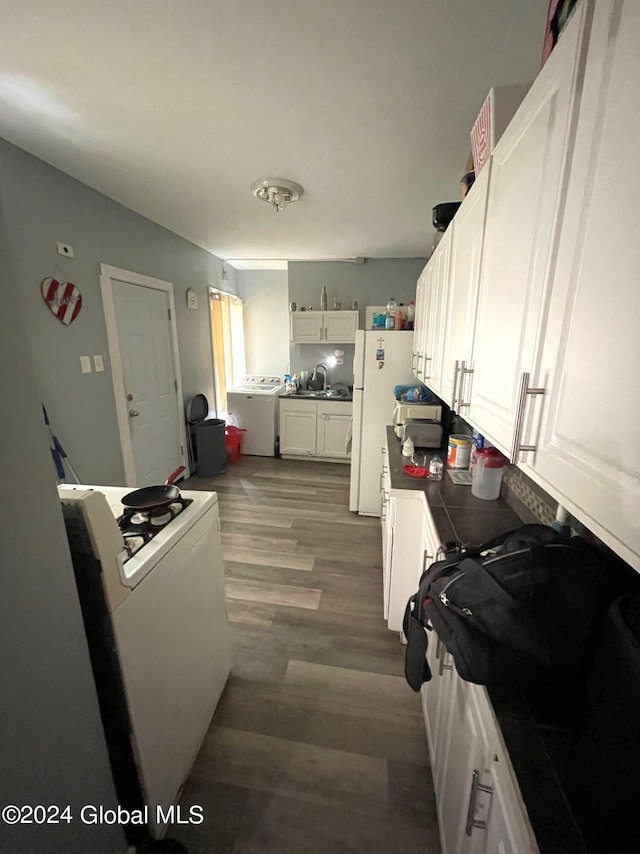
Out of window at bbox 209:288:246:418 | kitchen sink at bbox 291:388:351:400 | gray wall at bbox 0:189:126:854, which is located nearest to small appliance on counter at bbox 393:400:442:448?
kitchen sink at bbox 291:388:351:400

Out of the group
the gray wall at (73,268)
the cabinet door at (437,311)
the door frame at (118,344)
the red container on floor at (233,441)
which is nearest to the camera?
the cabinet door at (437,311)

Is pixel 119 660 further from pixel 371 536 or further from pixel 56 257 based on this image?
pixel 56 257

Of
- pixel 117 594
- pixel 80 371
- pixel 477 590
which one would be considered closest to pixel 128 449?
pixel 80 371

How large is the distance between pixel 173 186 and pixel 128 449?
1.97 meters

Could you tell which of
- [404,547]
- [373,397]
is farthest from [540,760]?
[373,397]

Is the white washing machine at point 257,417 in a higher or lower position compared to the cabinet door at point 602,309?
lower

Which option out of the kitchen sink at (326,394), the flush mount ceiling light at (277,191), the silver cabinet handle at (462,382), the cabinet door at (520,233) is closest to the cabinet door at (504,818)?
the cabinet door at (520,233)

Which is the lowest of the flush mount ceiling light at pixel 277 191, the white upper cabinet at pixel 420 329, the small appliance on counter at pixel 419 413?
the small appliance on counter at pixel 419 413

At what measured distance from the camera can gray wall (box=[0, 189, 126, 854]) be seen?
65 cm

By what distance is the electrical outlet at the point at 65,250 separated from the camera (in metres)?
2.10

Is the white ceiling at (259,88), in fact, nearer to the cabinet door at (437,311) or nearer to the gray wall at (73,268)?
the gray wall at (73,268)

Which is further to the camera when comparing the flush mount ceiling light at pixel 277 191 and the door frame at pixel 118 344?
the door frame at pixel 118 344

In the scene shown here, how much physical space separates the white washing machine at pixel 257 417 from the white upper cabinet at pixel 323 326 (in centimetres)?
83

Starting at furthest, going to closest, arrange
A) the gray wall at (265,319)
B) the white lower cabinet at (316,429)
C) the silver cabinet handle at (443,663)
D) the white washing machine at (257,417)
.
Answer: the gray wall at (265,319), the white washing machine at (257,417), the white lower cabinet at (316,429), the silver cabinet handle at (443,663)
